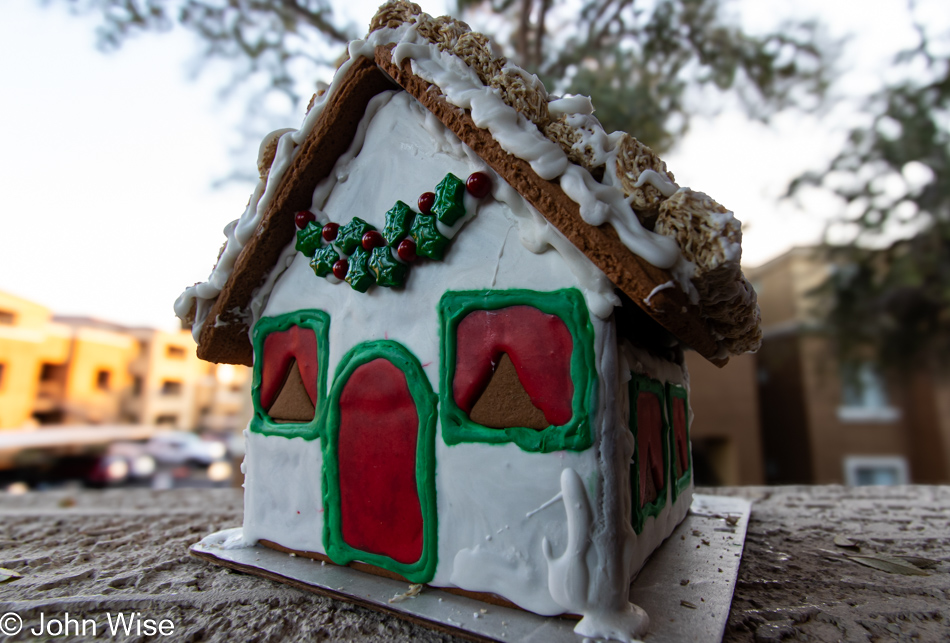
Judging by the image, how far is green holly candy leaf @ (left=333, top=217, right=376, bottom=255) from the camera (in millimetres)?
2232

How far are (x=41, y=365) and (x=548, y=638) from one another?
68.7 feet

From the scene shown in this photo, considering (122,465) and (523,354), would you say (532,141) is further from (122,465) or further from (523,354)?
(122,465)

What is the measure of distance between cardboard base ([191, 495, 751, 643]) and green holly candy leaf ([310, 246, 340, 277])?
4.28ft

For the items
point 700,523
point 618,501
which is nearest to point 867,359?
point 700,523

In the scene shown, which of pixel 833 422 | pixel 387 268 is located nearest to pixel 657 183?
pixel 387 268

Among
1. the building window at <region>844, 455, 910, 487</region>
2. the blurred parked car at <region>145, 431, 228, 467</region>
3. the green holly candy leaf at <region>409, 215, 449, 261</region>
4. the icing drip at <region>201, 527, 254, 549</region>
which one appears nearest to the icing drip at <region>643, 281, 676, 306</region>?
the green holly candy leaf at <region>409, 215, 449, 261</region>

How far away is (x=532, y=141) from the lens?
1727mm

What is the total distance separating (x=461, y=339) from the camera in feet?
6.48

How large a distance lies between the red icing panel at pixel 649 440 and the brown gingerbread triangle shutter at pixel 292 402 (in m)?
1.49

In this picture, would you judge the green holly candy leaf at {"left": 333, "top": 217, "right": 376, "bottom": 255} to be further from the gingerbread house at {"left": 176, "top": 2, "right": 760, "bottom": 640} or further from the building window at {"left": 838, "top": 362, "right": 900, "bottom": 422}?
the building window at {"left": 838, "top": 362, "right": 900, "bottom": 422}

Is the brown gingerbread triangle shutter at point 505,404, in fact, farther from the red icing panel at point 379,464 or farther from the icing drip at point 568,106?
the icing drip at point 568,106

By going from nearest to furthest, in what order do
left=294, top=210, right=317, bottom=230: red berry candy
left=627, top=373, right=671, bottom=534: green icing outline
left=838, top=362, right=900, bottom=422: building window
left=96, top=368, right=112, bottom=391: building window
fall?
1. left=627, top=373, right=671, bottom=534: green icing outline
2. left=294, top=210, right=317, bottom=230: red berry candy
3. left=838, top=362, right=900, bottom=422: building window
4. left=96, top=368, right=112, bottom=391: building window

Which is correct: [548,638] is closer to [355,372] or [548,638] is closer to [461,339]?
[461,339]

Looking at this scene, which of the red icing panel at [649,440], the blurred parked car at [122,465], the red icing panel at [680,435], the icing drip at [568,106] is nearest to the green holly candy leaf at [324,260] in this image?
the icing drip at [568,106]
